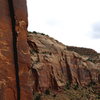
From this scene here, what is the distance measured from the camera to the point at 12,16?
73.4 feet

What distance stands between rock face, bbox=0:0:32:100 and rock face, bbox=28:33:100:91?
63.9 meters

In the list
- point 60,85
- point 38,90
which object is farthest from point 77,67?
point 38,90

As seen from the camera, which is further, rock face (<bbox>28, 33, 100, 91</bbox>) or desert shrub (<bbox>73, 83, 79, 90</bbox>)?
desert shrub (<bbox>73, 83, 79, 90</bbox>)

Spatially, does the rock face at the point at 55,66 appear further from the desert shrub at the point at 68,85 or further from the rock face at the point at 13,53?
the rock face at the point at 13,53

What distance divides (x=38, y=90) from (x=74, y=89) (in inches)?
629

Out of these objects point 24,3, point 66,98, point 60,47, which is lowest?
point 66,98

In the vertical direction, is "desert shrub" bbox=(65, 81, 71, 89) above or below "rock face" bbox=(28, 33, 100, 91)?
below

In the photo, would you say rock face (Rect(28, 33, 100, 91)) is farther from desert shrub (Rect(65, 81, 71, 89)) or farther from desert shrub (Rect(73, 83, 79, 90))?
desert shrub (Rect(73, 83, 79, 90))

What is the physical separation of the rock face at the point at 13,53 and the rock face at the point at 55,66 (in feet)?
210

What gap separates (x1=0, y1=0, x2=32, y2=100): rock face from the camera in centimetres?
2117

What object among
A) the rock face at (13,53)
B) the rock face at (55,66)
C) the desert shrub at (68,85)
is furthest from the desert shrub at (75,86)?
the rock face at (13,53)

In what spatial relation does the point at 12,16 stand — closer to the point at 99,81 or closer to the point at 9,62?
the point at 9,62

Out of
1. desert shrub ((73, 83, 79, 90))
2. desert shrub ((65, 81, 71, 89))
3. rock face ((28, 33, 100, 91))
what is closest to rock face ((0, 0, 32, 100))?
rock face ((28, 33, 100, 91))

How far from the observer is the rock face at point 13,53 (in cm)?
2117
